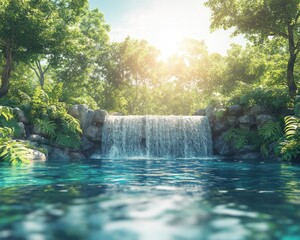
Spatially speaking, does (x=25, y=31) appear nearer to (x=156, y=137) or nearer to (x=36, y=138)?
(x=36, y=138)

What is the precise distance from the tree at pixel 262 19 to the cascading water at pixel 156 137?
19.0 ft

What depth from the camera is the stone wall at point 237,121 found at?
1712cm

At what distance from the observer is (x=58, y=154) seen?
16047 mm

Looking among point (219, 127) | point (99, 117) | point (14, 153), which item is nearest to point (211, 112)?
point (219, 127)

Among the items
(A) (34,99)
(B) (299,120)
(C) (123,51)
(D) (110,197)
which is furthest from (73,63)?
(D) (110,197)

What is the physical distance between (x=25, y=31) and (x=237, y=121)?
1344cm

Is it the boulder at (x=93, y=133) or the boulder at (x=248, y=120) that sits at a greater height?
the boulder at (x=248, y=120)

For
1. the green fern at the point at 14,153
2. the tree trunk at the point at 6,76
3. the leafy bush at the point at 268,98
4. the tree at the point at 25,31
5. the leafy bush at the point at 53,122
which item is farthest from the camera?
the tree trunk at the point at 6,76

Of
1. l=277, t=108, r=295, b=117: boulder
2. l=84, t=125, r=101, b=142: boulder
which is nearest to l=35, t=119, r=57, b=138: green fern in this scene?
l=84, t=125, r=101, b=142: boulder

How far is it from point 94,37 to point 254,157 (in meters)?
23.7

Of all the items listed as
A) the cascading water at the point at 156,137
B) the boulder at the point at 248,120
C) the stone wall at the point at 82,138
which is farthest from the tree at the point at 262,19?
the stone wall at the point at 82,138

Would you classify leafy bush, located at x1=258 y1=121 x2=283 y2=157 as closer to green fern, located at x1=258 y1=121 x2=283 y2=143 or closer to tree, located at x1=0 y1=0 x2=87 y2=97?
green fern, located at x1=258 y1=121 x2=283 y2=143

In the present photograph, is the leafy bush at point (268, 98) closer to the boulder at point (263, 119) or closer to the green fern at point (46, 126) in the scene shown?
the boulder at point (263, 119)

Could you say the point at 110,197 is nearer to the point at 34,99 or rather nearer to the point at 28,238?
the point at 28,238
